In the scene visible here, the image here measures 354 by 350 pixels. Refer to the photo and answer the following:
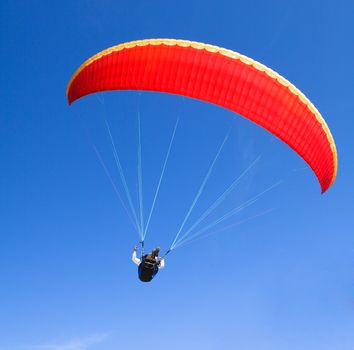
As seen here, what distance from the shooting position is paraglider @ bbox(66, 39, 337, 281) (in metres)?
12.6

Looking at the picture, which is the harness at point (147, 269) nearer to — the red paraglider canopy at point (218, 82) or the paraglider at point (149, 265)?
the paraglider at point (149, 265)

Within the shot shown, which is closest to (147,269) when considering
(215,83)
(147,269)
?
(147,269)

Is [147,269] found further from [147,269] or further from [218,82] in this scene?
[218,82]

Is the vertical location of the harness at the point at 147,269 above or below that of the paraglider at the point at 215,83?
below

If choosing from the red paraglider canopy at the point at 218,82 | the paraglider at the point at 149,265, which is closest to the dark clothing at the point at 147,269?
the paraglider at the point at 149,265

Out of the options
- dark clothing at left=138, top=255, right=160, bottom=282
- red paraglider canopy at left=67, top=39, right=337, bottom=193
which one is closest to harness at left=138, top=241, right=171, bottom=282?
dark clothing at left=138, top=255, right=160, bottom=282

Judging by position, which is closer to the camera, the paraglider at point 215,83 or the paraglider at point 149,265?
the paraglider at point 215,83

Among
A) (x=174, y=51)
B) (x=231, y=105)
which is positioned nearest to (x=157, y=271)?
(x=231, y=105)

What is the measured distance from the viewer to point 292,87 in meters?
12.7

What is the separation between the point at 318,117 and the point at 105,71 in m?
6.96

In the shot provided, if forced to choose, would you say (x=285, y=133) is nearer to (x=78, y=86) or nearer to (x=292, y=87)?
(x=292, y=87)

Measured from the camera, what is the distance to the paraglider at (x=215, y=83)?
496 inches

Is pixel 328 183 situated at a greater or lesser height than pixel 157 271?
greater

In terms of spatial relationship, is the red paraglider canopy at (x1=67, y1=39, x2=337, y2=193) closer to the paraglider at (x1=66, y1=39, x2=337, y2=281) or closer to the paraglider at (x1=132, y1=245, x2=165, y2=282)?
the paraglider at (x1=66, y1=39, x2=337, y2=281)
